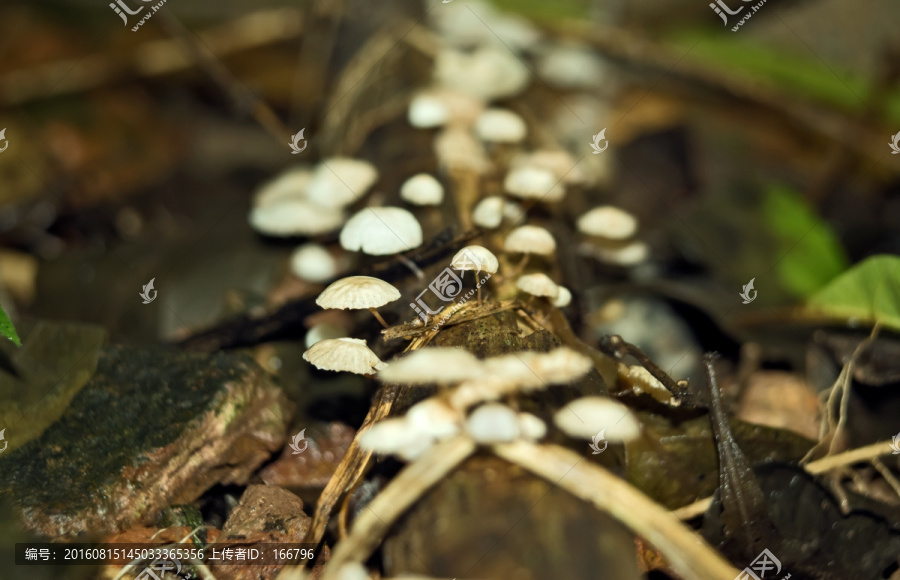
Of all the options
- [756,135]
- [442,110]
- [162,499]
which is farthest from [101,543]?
[756,135]

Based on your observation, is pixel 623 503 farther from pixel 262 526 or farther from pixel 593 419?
pixel 262 526

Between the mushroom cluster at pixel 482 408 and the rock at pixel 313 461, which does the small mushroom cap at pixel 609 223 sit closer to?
the mushroom cluster at pixel 482 408

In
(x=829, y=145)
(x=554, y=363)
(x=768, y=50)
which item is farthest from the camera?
(x=768, y=50)

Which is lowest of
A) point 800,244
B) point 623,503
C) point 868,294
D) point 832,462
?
point 800,244

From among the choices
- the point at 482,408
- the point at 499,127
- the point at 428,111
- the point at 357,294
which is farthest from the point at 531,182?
the point at 482,408

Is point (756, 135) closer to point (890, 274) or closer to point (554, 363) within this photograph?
point (890, 274)

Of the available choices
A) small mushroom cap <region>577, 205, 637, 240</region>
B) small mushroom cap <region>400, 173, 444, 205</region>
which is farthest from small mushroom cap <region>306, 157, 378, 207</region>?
small mushroom cap <region>577, 205, 637, 240</region>

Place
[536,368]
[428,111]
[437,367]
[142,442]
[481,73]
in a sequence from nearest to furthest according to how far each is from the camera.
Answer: [437,367] → [536,368] → [142,442] → [428,111] → [481,73]
